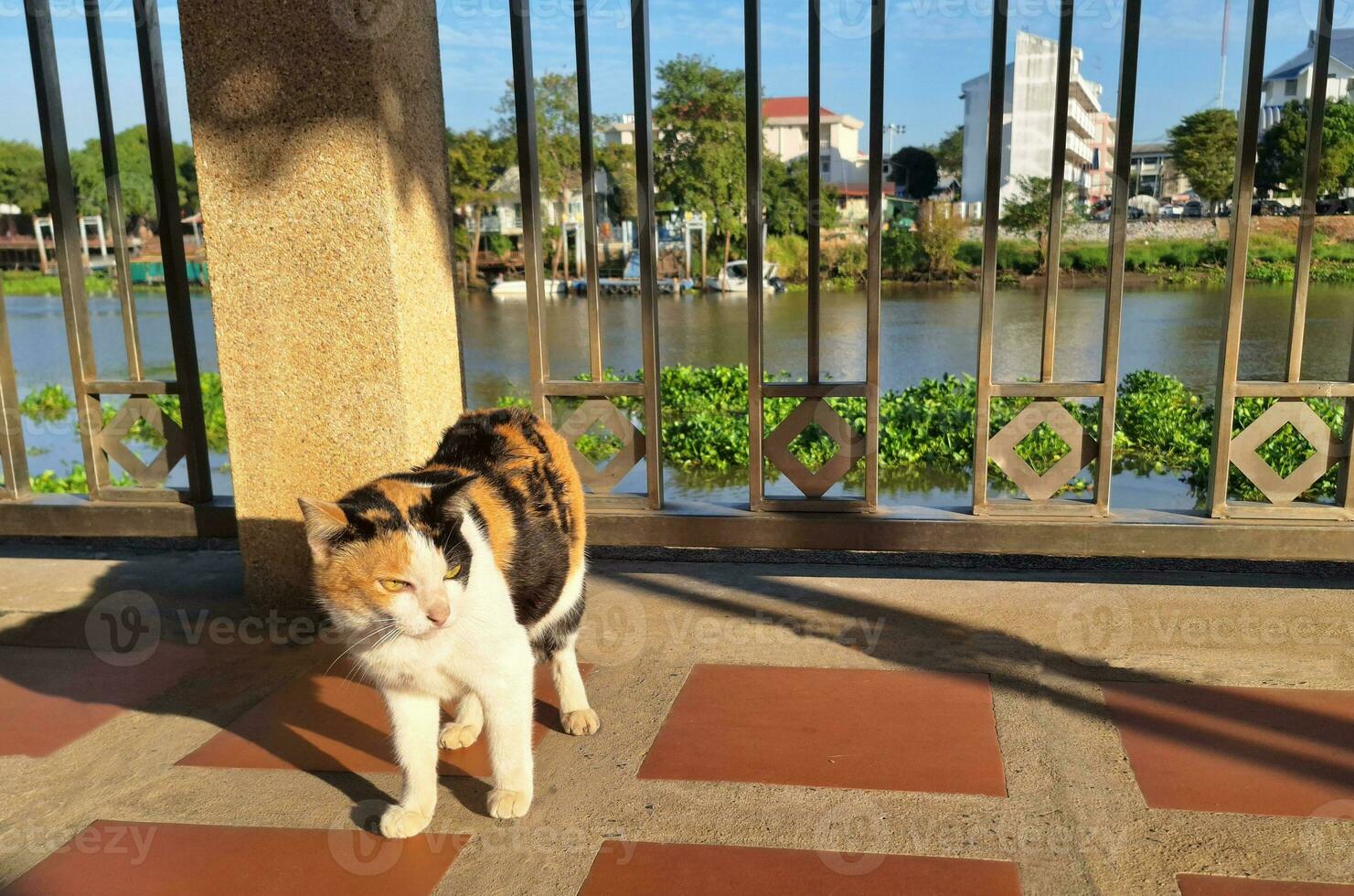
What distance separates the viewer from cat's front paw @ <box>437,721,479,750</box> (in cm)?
251

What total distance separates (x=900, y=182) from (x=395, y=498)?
985 centimetres

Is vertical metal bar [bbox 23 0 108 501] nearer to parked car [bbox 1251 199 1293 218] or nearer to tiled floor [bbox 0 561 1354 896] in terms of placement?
tiled floor [bbox 0 561 1354 896]

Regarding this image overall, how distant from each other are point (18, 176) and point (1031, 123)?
24.4 metres

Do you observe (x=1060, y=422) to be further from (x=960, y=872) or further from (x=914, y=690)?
(x=960, y=872)

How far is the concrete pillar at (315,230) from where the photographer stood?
2994 mm

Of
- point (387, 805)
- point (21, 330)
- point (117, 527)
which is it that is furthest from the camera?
point (21, 330)

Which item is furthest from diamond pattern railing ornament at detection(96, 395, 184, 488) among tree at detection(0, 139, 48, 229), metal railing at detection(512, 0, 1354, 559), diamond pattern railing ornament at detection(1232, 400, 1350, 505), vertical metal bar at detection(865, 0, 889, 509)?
tree at detection(0, 139, 48, 229)

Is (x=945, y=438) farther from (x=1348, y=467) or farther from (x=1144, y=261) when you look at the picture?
(x=1348, y=467)

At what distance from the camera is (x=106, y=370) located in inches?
539

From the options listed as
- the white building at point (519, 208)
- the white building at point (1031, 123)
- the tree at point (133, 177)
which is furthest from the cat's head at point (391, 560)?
the tree at point (133, 177)

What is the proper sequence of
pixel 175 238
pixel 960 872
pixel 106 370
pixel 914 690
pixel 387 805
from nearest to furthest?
pixel 960 872 → pixel 387 805 → pixel 914 690 → pixel 175 238 → pixel 106 370

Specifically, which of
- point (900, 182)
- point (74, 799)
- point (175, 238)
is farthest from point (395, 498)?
point (900, 182)

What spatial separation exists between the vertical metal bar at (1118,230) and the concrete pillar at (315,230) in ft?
7.72

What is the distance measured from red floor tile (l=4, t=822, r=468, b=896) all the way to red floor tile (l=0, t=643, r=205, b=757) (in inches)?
26.8
